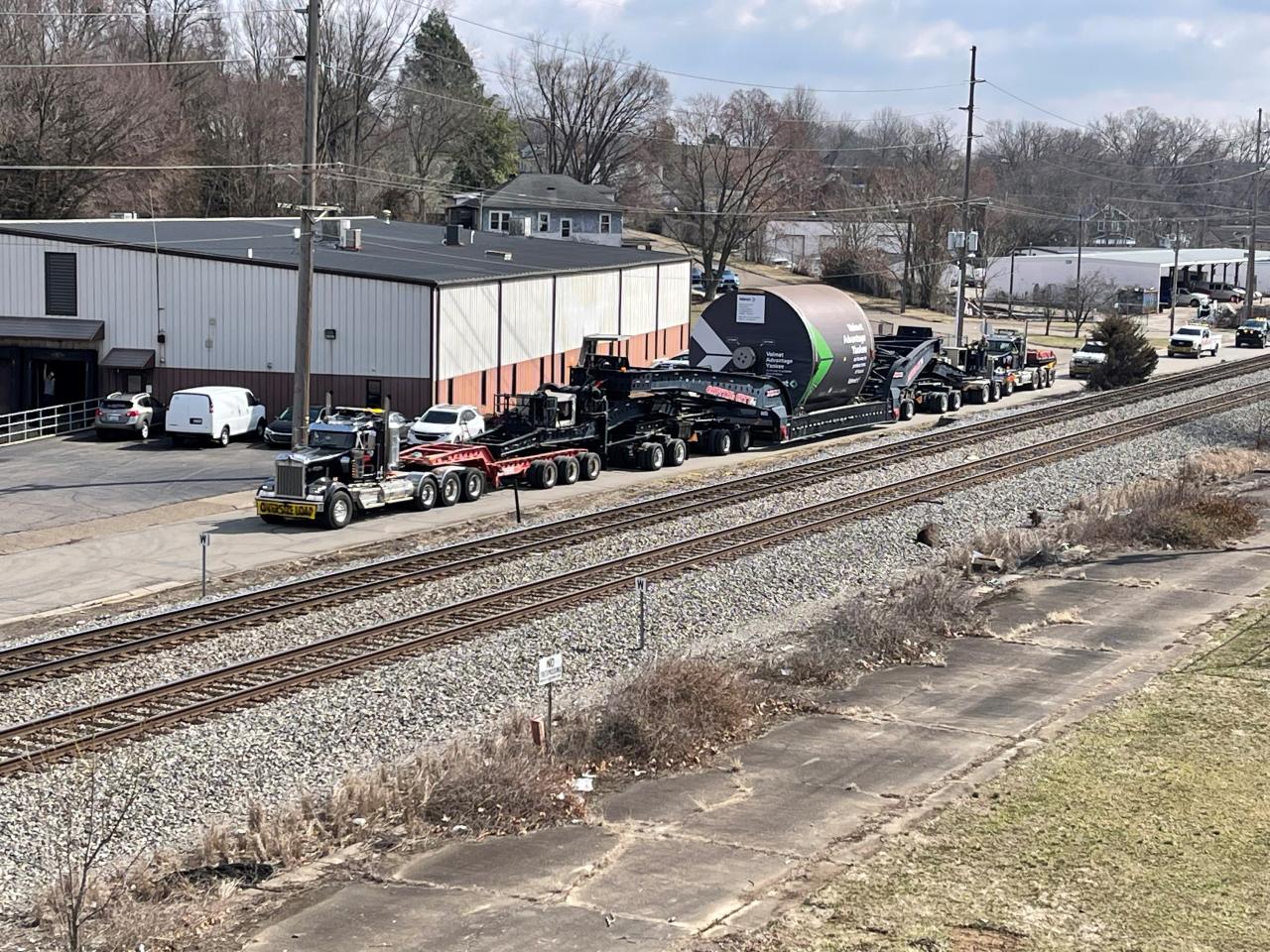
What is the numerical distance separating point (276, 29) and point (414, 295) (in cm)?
7097

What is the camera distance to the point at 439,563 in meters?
26.1

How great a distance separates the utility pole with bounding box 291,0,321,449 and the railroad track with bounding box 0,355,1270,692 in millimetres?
5876

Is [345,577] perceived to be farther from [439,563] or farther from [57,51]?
[57,51]

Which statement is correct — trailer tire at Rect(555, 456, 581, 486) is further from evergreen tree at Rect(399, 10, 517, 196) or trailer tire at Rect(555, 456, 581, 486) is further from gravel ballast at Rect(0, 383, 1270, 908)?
evergreen tree at Rect(399, 10, 517, 196)

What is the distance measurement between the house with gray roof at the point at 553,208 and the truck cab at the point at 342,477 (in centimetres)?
5919

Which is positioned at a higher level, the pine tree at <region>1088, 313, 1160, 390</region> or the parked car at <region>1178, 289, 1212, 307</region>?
the parked car at <region>1178, 289, 1212, 307</region>

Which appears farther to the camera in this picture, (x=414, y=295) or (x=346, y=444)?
(x=414, y=295)

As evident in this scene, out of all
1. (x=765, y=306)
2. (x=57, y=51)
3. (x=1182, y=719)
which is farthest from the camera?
(x=57, y=51)

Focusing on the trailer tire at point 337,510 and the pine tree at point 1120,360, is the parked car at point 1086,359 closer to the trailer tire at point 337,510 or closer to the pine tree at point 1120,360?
the pine tree at point 1120,360

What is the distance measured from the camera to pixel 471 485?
3316cm

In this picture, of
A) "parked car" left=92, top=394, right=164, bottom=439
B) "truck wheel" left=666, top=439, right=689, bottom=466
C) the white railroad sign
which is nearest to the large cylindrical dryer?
"truck wheel" left=666, top=439, right=689, bottom=466

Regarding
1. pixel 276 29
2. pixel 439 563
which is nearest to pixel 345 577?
pixel 439 563

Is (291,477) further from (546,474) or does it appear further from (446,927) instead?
(446,927)

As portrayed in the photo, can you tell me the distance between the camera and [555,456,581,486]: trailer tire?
3547 cm
